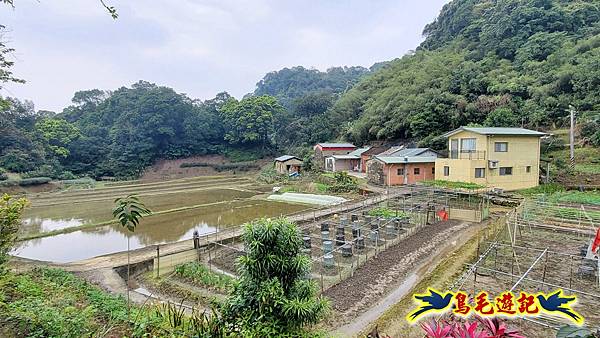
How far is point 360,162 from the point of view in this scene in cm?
3812

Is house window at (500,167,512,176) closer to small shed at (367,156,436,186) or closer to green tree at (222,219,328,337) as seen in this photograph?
small shed at (367,156,436,186)

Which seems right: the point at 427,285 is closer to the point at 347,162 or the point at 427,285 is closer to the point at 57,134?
the point at 347,162

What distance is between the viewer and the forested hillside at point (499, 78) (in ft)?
95.9

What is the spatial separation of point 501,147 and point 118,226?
26403mm

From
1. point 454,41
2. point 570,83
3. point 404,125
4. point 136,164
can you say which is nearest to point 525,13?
point 454,41

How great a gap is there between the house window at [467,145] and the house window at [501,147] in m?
1.40

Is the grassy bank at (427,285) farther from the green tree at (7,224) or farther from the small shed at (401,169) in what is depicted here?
the small shed at (401,169)

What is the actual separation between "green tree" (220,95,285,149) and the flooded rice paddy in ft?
81.4

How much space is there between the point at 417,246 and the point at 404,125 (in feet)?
90.4

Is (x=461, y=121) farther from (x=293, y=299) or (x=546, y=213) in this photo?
(x=293, y=299)

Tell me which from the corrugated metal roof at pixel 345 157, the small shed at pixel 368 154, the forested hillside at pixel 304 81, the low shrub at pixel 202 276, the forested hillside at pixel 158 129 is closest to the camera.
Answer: the low shrub at pixel 202 276

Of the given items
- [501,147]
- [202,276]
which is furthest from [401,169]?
[202,276]

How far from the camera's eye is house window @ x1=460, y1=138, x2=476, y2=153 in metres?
23.4

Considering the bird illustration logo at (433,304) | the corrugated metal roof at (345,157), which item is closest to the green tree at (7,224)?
the bird illustration logo at (433,304)
